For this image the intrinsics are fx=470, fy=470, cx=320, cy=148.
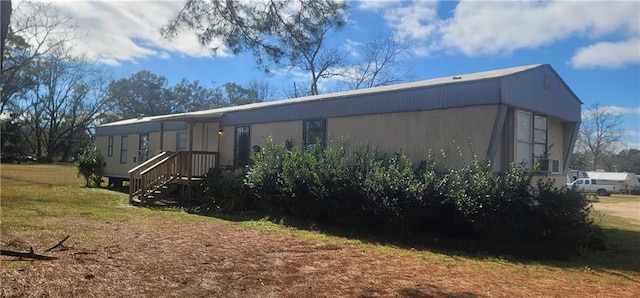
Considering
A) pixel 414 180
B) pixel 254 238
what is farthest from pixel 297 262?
pixel 414 180

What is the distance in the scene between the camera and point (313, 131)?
12680mm

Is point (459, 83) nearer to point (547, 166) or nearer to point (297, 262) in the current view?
point (547, 166)

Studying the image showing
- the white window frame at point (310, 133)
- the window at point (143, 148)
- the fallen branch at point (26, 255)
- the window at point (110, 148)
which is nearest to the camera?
the fallen branch at point (26, 255)

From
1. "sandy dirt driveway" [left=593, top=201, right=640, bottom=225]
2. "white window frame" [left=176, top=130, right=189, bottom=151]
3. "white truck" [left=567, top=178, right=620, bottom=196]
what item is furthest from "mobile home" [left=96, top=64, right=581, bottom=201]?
"white truck" [left=567, top=178, right=620, bottom=196]

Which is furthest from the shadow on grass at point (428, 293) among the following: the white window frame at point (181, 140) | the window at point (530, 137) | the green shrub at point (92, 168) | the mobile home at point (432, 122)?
the green shrub at point (92, 168)

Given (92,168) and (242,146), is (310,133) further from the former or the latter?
(92,168)

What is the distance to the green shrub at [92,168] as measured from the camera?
70.5ft

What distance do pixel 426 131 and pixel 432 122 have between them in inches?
9.3

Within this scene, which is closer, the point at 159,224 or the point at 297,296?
the point at 297,296

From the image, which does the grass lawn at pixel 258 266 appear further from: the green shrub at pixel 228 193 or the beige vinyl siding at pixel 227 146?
the beige vinyl siding at pixel 227 146

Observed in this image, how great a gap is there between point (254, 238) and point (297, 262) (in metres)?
2.18

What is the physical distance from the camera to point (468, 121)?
9266mm

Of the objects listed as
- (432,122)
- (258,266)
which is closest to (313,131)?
(432,122)

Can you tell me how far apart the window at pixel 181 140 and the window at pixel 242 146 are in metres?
3.45
